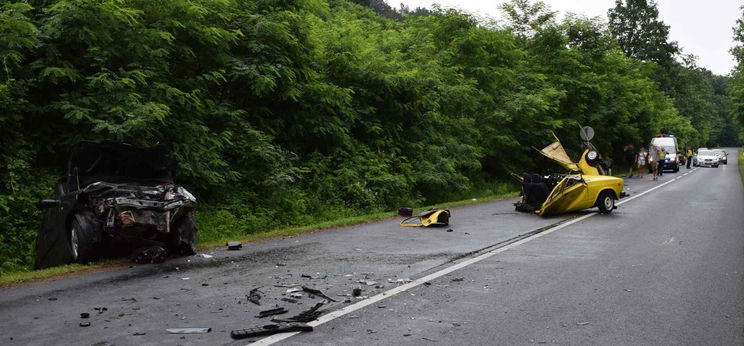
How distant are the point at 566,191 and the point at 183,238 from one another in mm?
9928

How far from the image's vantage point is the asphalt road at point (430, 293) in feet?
16.7

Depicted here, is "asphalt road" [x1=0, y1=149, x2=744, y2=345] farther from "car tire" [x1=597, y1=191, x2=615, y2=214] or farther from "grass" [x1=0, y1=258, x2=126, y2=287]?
"car tire" [x1=597, y1=191, x2=615, y2=214]

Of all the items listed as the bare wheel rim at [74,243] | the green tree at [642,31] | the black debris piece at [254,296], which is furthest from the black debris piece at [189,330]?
the green tree at [642,31]

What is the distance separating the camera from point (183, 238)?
889 cm

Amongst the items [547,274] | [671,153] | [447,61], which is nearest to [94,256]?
[547,274]

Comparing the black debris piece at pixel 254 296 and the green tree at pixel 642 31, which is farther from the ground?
the green tree at pixel 642 31

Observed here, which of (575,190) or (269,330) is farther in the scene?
(575,190)

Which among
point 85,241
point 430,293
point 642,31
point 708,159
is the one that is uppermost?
point 642,31

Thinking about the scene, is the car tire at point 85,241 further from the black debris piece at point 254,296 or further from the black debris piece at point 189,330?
the black debris piece at point 189,330

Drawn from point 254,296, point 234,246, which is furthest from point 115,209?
point 254,296

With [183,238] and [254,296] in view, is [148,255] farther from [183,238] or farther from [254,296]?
[254,296]

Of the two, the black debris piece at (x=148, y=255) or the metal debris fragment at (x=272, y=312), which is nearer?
the metal debris fragment at (x=272, y=312)

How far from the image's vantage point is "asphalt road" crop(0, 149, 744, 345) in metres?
5.09

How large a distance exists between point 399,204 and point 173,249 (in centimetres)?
1054
